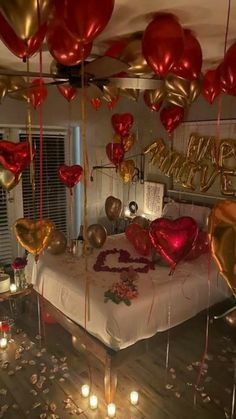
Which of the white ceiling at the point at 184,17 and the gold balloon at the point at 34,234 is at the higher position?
the white ceiling at the point at 184,17

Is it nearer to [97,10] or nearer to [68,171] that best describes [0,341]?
[68,171]

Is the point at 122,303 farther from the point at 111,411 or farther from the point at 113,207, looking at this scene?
the point at 113,207

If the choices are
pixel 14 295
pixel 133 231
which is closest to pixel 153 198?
pixel 133 231

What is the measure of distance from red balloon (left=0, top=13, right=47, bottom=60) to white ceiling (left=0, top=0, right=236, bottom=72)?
1.43 ft

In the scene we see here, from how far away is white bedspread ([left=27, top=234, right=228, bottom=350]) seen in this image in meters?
2.13

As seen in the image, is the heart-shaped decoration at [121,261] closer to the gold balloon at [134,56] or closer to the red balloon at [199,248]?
the red balloon at [199,248]

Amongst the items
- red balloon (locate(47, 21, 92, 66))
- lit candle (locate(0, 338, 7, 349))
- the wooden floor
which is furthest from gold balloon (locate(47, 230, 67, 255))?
red balloon (locate(47, 21, 92, 66))

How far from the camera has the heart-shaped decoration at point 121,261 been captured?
108 inches

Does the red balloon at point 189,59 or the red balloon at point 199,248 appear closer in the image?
the red balloon at point 189,59

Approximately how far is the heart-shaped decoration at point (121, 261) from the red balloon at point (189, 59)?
5.56 ft

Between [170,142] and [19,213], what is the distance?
2173 millimetres

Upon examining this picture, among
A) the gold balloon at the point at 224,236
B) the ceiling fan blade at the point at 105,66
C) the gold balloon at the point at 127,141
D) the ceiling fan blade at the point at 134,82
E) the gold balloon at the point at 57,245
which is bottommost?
the gold balloon at the point at 57,245

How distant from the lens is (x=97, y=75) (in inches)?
53.1

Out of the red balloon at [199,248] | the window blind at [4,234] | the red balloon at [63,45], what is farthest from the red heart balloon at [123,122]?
the red balloon at [63,45]
